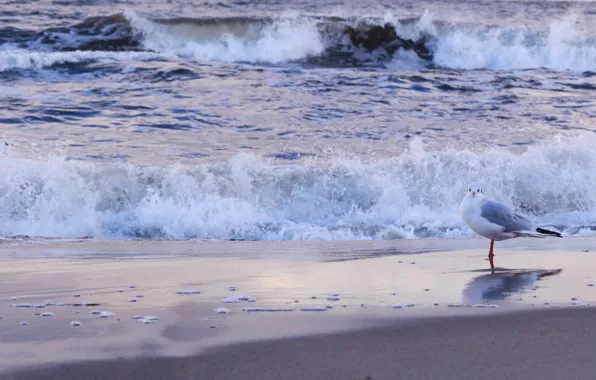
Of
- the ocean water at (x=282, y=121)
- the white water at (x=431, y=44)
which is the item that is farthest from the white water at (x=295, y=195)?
the white water at (x=431, y=44)

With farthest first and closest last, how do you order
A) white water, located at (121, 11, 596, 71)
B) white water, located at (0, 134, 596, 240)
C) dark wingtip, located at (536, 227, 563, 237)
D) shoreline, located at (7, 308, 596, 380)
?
white water, located at (121, 11, 596, 71), white water, located at (0, 134, 596, 240), dark wingtip, located at (536, 227, 563, 237), shoreline, located at (7, 308, 596, 380)

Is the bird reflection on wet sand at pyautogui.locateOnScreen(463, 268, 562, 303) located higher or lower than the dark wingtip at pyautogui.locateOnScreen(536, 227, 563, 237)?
higher

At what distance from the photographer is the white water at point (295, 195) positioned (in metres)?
8.39

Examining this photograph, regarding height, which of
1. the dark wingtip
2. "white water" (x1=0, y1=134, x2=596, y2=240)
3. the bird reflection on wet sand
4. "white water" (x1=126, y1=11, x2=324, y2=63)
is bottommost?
"white water" (x1=0, y1=134, x2=596, y2=240)

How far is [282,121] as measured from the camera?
12.6 meters

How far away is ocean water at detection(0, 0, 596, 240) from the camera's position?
Answer: 878 cm

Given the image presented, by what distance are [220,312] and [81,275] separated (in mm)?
1359

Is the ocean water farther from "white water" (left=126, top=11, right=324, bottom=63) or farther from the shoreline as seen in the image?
the shoreline

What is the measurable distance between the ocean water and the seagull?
5.76 feet

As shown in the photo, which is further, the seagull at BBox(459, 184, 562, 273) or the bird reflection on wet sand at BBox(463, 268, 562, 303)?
the seagull at BBox(459, 184, 562, 273)

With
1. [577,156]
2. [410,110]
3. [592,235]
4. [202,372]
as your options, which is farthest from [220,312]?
[410,110]

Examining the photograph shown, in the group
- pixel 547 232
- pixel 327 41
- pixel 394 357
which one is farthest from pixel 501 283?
pixel 327 41

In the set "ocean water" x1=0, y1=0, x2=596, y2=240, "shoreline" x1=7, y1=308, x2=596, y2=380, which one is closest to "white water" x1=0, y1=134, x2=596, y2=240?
"ocean water" x1=0, y1=0, x2=596, y2=240

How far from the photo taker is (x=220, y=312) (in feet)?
14.7
